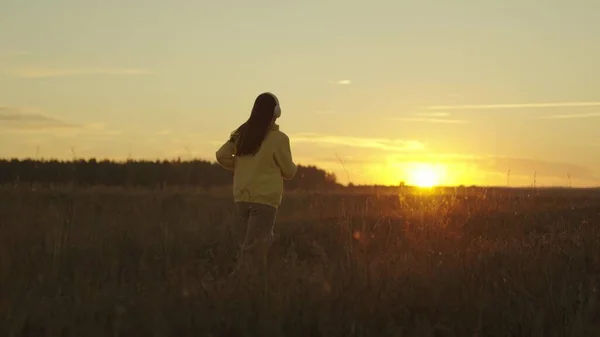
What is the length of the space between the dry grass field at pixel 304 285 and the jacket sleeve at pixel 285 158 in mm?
957

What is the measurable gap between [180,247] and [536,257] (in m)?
5.03

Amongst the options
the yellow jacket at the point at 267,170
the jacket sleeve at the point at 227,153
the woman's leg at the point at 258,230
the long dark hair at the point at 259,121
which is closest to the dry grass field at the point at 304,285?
the woman's leg at the point at 258,230

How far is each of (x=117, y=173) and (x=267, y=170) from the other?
28.9m

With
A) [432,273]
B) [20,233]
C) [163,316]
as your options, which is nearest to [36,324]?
[163,316]

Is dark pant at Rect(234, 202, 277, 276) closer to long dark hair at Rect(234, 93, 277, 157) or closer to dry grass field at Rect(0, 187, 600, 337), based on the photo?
dry grass field at Rect(0, 187, 600, 337)

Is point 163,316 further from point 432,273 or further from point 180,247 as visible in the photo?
point 180,247

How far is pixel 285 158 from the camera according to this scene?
8172 millimetres

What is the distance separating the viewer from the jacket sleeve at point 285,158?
815 centimetres

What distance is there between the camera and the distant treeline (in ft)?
114

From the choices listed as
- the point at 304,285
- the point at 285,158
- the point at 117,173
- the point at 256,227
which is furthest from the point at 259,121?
the point at 117,173

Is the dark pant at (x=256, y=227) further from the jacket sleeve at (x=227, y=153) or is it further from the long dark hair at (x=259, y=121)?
the long dark hair at (x=259, y=121)

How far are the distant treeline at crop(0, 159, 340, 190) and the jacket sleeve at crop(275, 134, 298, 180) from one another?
2567cm

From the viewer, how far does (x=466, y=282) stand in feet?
22.4

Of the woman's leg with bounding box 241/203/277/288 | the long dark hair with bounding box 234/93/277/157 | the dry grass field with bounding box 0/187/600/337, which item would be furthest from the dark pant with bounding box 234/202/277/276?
the long dark hair with bounding box 234/93/277/157
